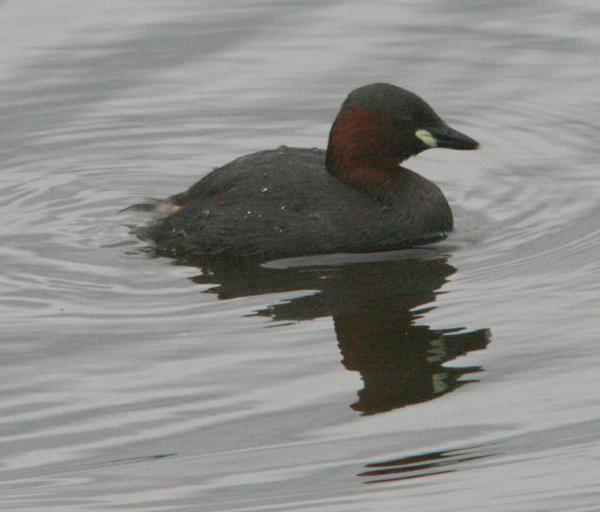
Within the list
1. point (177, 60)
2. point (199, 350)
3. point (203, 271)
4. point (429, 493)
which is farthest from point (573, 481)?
point (177, 60)

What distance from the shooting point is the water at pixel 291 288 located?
22.8 feet

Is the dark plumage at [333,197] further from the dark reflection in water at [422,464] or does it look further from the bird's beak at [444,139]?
the dark reflection in water at [422,464]

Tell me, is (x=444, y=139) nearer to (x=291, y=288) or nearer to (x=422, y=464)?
(x=291, y=288)

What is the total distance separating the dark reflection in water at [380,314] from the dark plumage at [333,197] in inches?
7.7

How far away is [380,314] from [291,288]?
2.13 feet

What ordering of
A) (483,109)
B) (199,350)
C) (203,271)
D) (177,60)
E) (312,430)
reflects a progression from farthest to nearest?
1. (177,60)
2. (483,109)
3. (203,271)
4. (199,350)
5. (312,430)

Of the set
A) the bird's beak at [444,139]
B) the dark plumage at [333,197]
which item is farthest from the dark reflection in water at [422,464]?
the bird's beak at [444,139]

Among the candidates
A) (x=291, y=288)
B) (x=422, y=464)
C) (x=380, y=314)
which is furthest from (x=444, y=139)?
(x=422, y=464)

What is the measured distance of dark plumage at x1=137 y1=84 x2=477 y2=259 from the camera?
384 inches

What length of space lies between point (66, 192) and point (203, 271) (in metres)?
1.65

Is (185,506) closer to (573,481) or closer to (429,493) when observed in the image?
(429,493)

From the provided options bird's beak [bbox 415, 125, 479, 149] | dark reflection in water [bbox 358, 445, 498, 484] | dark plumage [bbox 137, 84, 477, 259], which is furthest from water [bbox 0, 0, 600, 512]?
bird's beak [bbox 415, 125, 479, 149]

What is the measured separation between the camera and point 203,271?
9602 mm

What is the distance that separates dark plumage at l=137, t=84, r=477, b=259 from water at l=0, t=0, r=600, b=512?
17 cm
